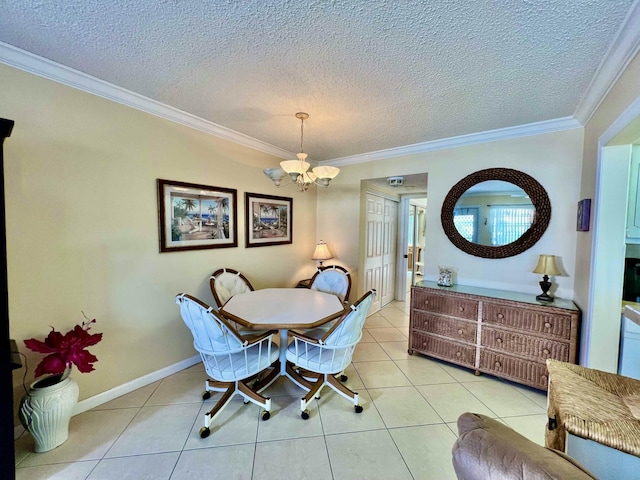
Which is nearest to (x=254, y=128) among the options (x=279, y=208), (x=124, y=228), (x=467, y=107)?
(x=279, y=208)

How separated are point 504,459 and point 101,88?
297cm

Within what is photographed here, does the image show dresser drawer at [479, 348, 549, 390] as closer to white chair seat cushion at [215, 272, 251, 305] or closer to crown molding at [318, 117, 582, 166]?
crown molding at [318, 117, 582, 166]

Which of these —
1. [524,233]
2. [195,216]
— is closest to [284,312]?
[195,216]

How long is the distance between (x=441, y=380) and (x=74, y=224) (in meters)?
3.34

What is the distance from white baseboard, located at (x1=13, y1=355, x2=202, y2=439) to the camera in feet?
6.42

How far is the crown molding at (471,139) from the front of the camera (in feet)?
8.03

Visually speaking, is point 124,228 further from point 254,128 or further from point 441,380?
point 441,380

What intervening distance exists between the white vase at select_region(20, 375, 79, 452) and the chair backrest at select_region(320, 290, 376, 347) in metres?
1.66

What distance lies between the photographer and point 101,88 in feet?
6.43

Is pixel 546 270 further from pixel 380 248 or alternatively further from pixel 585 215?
pixel 380 248

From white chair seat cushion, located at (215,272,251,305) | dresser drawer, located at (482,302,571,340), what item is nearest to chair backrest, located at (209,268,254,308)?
white chair seat cushion, located at (215,272,251,305)

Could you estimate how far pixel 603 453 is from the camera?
0.88m

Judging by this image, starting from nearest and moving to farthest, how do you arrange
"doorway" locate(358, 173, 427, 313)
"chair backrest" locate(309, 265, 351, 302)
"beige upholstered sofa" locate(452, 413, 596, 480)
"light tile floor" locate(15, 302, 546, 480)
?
"beige upholstered sofa" locate(452, 413, 596, 480) → "light tile floor" locate(15, 302, 546, 480) → "chair backrest" locate(309, 265, 351, 302) → "doorway" locate(358, 173, 427, 313)

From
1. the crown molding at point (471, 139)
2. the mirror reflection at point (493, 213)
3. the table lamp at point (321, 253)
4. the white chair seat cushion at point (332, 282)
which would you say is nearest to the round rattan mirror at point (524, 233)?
the mirror reflection at point (493, 213)
